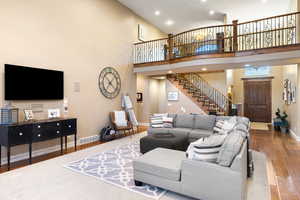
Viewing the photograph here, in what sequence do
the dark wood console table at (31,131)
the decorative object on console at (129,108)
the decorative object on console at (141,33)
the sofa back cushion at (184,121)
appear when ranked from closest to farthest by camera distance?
the dark wood console table at (31,131) → the sofa back cushion at (184,121) → the decorative object on console at (129,108) → the decorative object on console at (141,33)

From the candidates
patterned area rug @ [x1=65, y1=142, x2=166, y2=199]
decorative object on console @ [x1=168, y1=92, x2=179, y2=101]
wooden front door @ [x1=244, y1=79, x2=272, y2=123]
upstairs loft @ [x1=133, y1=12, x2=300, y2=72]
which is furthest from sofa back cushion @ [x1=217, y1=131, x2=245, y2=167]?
wooden front door @ [x1=244, y1=79, x2=272, y2=123]

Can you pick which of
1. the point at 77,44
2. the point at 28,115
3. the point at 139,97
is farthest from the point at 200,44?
the point at 28,115

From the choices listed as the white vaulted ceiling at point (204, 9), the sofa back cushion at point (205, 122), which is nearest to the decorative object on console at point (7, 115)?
the sofa back cushion at point (205, 122)

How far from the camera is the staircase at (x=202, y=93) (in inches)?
327

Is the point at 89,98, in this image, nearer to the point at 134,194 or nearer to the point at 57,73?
the point at 57,73

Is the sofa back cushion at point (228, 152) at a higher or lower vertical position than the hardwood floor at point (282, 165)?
higher

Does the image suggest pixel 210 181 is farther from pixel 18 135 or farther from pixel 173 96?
pixel 173 96

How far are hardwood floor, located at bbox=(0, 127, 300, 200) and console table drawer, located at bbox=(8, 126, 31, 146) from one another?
574 mm

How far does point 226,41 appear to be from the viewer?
688cm

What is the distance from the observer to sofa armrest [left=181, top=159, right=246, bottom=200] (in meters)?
2.11

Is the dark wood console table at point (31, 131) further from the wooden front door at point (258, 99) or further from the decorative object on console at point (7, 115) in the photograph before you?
the wooden front door at point (258, 99)

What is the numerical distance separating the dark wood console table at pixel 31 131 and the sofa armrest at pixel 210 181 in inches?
131

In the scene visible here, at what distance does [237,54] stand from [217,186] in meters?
5.00

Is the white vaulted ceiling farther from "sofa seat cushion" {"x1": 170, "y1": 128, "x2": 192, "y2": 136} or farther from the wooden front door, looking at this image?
"sofa seat cushion" {"x1": 170, "y1": 128, "x2": 192, "y2": 136}
